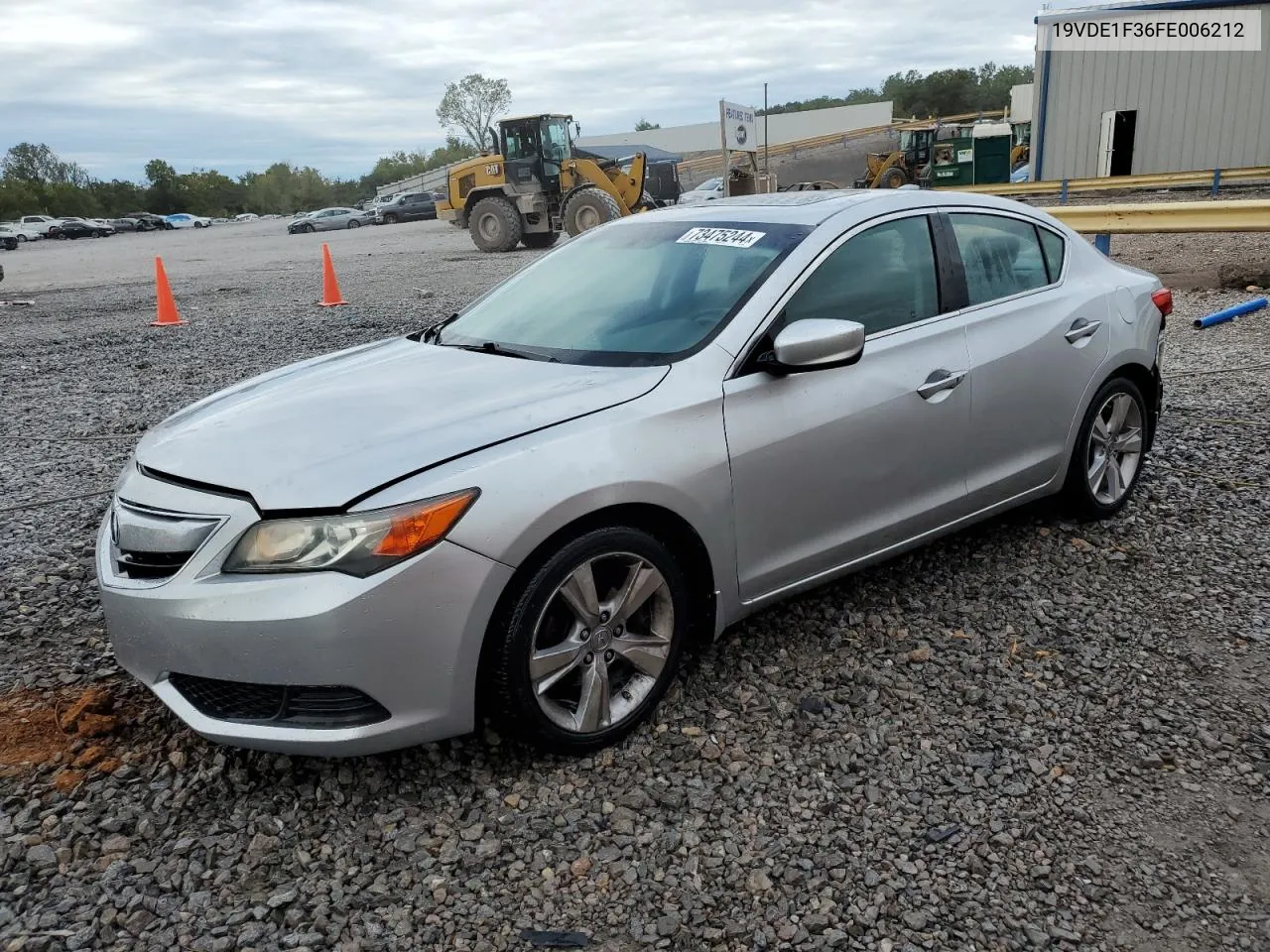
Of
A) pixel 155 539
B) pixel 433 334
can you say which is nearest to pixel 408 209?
pixel 433 334

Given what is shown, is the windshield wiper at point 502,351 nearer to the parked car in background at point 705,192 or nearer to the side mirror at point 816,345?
the side mirror at point 816,345

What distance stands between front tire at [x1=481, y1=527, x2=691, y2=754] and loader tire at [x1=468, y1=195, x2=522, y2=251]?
20176 millimetres

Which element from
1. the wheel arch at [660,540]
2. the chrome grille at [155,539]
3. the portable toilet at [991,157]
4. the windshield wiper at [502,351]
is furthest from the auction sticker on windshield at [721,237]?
the portable toilet at [991,157]

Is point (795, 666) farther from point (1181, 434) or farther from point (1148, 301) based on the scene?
point (1181, 434)

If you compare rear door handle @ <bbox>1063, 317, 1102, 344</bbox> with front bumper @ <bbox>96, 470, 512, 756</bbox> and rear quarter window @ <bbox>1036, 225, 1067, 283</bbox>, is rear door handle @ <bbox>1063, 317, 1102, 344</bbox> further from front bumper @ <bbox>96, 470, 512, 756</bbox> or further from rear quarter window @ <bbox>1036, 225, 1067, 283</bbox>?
front bumper @ <bbox>96, 470, 512, 756</bbox>

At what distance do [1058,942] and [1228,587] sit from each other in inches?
88.0

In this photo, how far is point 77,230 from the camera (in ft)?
190

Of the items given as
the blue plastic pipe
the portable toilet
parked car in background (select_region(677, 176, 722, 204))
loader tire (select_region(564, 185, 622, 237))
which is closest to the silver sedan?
the blue plastic pipe

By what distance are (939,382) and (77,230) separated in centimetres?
6527

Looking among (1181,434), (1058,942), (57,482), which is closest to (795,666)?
(1058,942)

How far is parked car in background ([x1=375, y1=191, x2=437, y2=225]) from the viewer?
51.8 m

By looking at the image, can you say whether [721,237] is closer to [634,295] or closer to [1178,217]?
[634,295]

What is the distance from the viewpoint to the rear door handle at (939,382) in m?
3.52

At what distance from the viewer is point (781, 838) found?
2576mm
